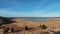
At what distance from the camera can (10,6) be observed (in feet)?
Result: 5.60

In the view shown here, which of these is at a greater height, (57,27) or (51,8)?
(51,8)

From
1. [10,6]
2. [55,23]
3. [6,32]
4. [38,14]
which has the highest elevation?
[10,6]

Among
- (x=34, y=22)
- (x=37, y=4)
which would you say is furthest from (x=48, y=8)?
(x=34, y=22)

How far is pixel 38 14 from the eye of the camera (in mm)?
1726

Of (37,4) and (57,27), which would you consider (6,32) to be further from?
(57,27)

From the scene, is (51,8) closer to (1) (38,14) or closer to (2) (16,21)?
(1) (38,14)

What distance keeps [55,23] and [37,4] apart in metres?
0.37

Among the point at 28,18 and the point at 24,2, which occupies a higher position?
the point at 24,2

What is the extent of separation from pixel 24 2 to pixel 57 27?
1.93 ft

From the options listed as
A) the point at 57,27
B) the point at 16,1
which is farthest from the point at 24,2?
the point at 57,27

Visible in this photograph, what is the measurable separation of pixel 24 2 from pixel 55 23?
0.53 meters

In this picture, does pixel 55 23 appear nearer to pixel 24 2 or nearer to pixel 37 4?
pixel 37 4

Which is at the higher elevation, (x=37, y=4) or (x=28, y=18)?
(x=37, y=4)

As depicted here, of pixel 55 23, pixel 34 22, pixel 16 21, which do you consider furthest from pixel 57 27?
pixel 16 21
